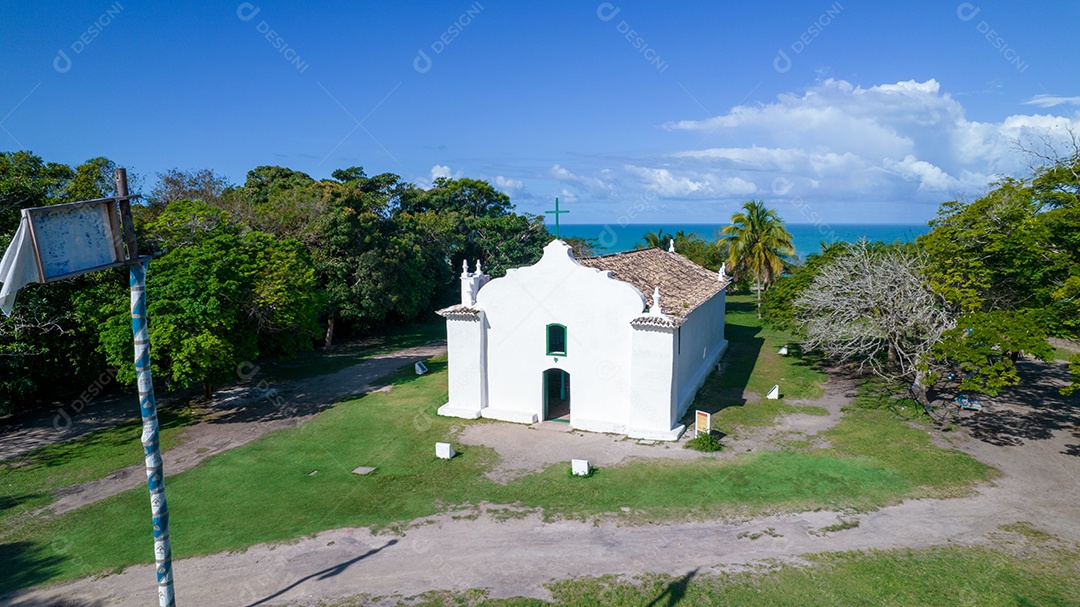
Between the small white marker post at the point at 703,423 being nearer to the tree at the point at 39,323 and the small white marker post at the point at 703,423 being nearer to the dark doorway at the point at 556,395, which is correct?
the dark doorway at the point at 556,395

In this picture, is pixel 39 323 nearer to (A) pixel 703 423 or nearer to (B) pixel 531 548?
(B) pixel 531 548

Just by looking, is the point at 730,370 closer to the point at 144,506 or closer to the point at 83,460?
the point at 144,506

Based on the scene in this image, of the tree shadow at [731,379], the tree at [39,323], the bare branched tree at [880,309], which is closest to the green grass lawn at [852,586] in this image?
the tree shadow at [731,379]

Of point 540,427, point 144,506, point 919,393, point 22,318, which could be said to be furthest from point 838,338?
point 22,318

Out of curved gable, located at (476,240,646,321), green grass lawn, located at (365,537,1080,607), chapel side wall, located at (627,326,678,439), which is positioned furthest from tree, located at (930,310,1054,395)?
curved gable, located at (476,240,646,321)

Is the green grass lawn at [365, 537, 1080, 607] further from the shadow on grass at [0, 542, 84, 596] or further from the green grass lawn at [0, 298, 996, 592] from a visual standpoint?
the shadow on grass at [0, 542, 84, 596]

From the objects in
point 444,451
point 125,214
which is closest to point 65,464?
point 444,451

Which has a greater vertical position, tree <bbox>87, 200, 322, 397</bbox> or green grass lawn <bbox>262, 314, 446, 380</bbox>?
tree <bbox>87, 200, 322, 397</bbox>
